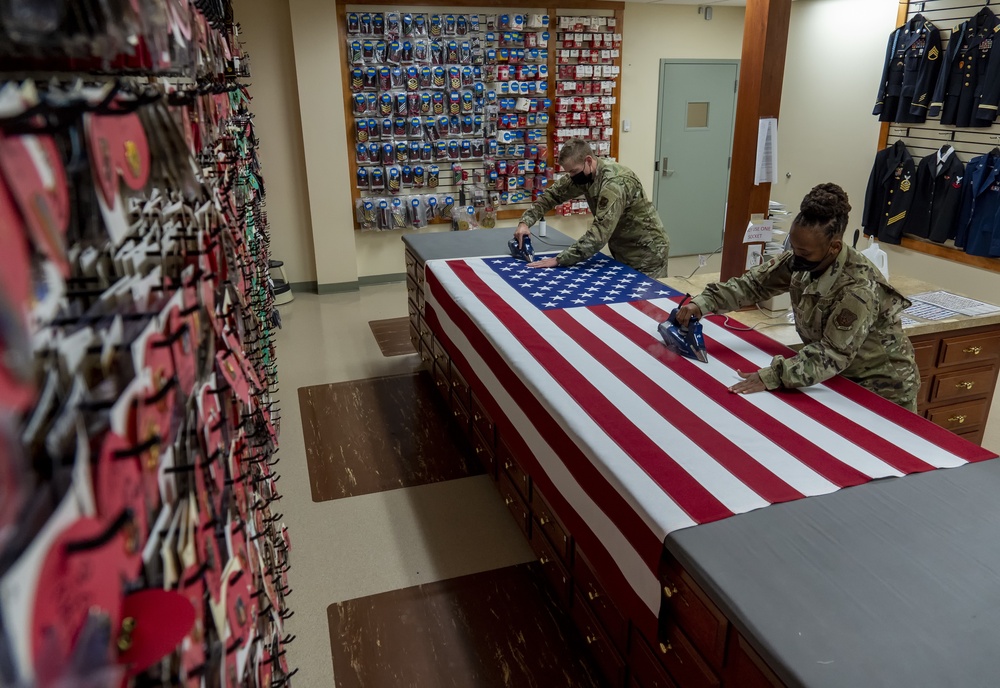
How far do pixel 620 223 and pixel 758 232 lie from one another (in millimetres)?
1115

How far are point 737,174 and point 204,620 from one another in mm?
3519

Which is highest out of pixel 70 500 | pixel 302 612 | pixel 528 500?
pixel 70 500

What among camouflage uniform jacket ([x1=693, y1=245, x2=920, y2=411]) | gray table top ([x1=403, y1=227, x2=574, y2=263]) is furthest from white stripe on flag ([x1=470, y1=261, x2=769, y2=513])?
gray table top ([x1=403, y1=227, x2=574, y2=263])

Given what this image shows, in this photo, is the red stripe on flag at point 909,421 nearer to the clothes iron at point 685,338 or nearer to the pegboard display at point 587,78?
the clothes iron at point 685,338

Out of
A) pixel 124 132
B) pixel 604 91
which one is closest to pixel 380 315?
pixel 604 91

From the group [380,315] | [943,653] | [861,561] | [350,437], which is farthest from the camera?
[380,315]

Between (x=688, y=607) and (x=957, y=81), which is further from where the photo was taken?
(x=957, y=81)

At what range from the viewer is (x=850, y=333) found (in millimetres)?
2340

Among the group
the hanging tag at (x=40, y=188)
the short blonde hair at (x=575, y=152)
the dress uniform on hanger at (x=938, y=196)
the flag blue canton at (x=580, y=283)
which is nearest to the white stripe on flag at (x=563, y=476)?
the flag blue canton at (x=580, y=283)

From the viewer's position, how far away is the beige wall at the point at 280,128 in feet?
21.4

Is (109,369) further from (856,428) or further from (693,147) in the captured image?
(693,147)

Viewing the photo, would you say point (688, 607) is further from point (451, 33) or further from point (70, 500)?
point (451, 33)

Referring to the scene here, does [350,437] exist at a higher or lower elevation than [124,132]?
lower

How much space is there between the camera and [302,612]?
2.87m
